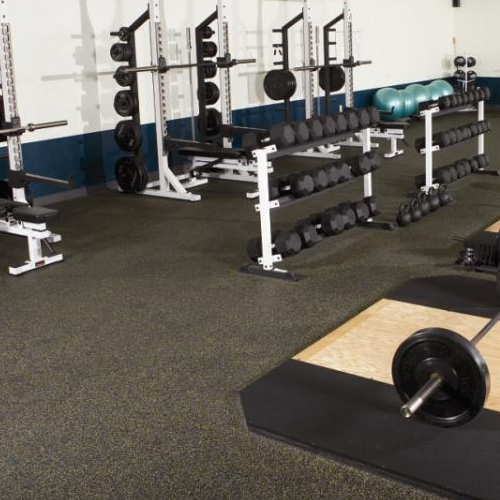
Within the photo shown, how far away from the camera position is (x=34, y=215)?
11.8 ft

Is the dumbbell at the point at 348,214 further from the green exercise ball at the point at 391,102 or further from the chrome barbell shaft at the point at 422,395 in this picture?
the green exercise ball at the point at 391,102

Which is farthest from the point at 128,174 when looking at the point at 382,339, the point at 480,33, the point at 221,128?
the point at 480,33

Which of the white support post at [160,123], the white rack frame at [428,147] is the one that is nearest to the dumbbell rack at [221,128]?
the white support post at [160,123]

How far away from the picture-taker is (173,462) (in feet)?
6.37

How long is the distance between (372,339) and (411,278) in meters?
0.82

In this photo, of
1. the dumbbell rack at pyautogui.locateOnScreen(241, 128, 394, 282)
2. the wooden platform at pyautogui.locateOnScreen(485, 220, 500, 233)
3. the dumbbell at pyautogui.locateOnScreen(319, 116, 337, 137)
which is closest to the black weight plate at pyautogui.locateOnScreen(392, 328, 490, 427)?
the dumbbell rack at pyautogui.locateOnScreen(241, 128, 394, 282)

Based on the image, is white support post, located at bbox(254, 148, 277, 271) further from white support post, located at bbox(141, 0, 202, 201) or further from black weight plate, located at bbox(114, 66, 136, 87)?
black weight plate, located at bbox(114, 66, 136, 87)

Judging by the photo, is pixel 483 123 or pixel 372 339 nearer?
pixel 372 339

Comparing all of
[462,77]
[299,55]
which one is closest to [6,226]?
[299,55]

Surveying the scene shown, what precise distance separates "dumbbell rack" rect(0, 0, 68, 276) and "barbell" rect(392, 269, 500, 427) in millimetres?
2403

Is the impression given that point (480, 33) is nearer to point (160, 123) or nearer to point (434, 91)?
point (434, 91)

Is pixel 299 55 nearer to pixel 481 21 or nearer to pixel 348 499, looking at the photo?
pixel 481 21

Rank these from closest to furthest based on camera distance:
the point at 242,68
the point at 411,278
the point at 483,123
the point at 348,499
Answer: the point at 348,499, the point at 411,278, the point at 483,123, the point at 242,68

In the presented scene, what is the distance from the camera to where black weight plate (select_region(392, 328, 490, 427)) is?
5.44ft
